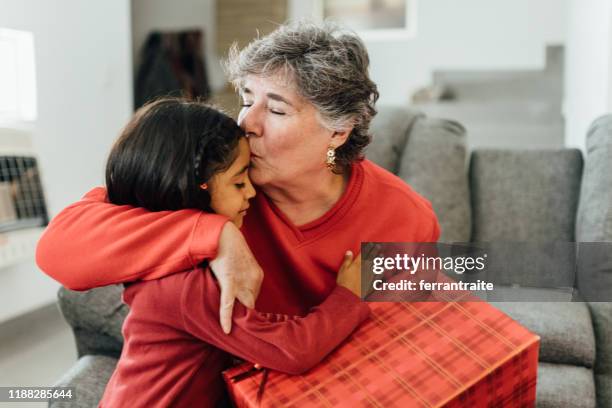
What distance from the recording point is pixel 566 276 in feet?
5.23

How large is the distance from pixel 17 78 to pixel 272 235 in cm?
144

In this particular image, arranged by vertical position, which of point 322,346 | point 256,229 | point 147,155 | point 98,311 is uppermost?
point 147,155

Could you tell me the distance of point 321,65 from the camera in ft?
3.69

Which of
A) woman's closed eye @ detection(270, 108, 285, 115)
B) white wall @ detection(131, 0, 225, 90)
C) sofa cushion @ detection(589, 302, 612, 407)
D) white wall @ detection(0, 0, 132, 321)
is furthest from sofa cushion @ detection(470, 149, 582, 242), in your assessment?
white wall @ detection(131, 0, 225, 90)

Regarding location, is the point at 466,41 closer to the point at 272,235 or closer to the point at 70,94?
the point at 70,94

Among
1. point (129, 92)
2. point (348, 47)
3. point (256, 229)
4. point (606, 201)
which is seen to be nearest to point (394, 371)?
point (256, 229)

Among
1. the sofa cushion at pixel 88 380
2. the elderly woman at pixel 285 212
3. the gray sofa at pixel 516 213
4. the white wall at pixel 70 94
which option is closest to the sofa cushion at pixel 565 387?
the gray sofa at pixel 516 213

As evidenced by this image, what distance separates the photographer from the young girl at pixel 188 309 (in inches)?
35.7

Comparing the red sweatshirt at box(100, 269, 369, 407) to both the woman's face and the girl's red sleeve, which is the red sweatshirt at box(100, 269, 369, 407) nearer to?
the girl's red sleeve

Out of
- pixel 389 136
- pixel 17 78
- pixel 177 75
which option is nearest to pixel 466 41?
pixel 177 75

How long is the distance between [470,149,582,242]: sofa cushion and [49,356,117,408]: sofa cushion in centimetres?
113

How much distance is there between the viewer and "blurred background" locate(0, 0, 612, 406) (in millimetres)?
2137

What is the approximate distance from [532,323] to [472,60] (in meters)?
2.45

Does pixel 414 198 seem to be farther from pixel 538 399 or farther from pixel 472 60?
pixel 472 60
